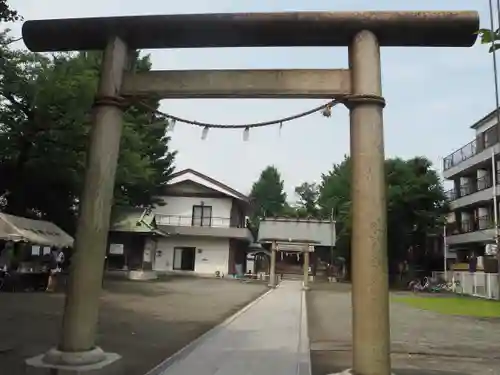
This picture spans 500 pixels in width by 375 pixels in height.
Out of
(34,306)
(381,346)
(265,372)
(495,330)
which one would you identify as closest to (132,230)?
(34,306)

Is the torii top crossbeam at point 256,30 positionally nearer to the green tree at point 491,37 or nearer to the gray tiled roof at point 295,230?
the green tree at point 491,37

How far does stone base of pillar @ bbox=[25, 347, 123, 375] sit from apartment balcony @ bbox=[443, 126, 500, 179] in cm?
3121

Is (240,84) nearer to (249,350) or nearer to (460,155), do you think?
(249,350)

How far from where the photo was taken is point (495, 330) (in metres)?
14.1

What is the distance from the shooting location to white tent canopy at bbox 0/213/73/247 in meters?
16.4

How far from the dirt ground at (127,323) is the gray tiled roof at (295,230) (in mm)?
12067

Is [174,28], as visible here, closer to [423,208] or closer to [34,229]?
[34,229]

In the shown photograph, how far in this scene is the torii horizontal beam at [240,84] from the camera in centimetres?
592

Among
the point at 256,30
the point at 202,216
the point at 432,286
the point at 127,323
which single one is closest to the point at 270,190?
the point at 202,216

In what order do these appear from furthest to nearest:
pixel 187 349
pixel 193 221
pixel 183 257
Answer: pixel 193 221, pixel 183 257, pixel 187 349

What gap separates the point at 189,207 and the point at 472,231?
2067cm

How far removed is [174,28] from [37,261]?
16.7 metres

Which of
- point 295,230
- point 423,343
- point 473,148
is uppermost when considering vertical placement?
point 473,148

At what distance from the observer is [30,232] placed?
17.5 m
